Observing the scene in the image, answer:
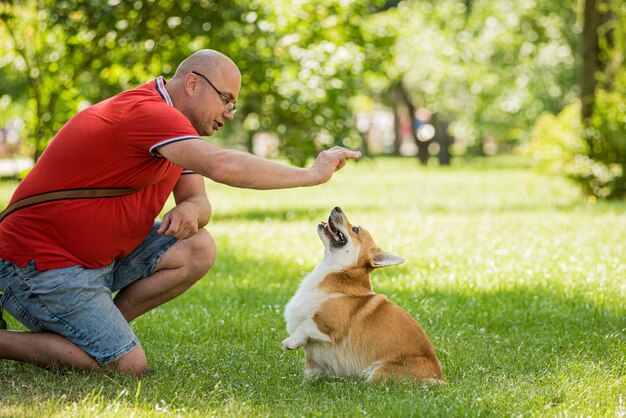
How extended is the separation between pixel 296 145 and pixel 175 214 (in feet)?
29.5

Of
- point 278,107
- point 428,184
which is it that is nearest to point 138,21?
point 278,107

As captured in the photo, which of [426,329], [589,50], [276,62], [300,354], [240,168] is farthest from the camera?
[589,50]

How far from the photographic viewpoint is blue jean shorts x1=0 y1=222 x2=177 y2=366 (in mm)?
4328

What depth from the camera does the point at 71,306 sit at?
4.37 m

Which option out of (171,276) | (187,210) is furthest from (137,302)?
(187,210)

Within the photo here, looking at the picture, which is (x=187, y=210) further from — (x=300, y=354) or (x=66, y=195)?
(x=300, y=354)

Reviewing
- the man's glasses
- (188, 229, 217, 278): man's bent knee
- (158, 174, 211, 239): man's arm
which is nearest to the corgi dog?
(188, 229, 217, 278): man's bent knee

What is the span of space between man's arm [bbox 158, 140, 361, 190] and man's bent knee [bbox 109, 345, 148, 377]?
1.08 meters

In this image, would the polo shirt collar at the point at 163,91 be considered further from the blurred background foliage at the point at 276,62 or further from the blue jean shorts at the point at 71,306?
the blurred background foliage at the point at 276,62

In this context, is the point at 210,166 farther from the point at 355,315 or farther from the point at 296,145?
the point at 296,145

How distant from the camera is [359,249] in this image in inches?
187

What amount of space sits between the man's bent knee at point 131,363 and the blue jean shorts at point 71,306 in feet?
0.10

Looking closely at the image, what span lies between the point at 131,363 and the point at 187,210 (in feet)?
2.75

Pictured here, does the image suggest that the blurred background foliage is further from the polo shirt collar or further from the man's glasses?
the man's glasses
